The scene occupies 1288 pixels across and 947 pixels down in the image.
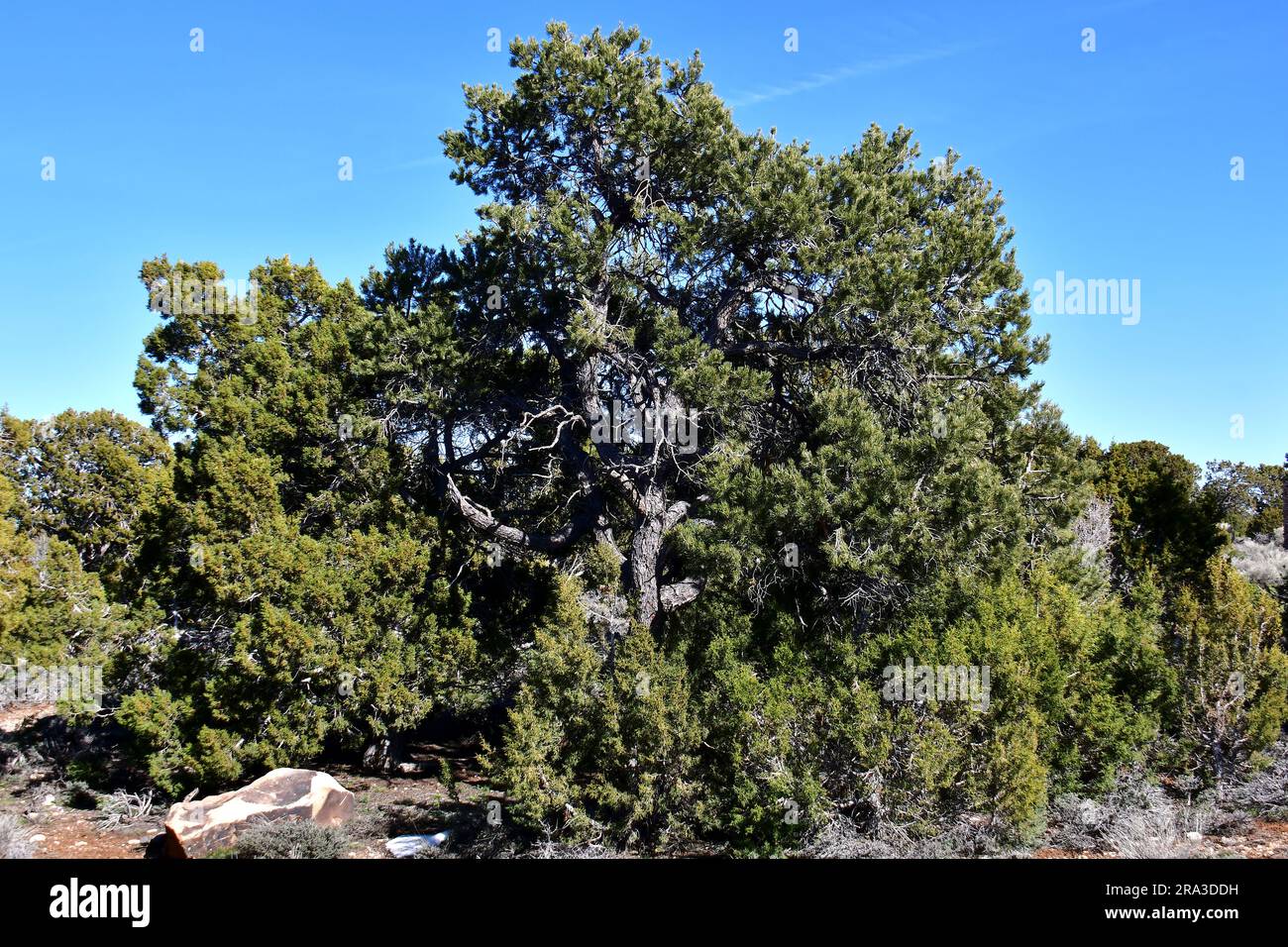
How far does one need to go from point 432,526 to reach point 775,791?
6.89 meters

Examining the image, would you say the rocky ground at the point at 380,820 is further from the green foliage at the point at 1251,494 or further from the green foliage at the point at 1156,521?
the green foliage at the point at 1251,494

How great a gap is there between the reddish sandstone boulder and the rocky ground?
393 mm

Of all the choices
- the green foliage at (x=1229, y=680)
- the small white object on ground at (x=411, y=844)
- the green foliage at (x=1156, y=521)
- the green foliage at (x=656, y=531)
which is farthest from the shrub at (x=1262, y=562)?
the small white object on ground at (x=411, y=844)

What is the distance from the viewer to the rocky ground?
9188mm

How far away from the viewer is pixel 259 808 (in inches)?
433

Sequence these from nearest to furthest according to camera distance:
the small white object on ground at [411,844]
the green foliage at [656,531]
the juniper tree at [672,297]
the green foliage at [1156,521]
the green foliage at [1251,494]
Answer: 1. the green foliage at [656,531]
2. the small white object on ground at [411,844]
3. the juniper tree at [672,297]
4. the green foliage at [1156,521]
5. the green foliage at [1251,494]

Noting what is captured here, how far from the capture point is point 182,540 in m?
12.9

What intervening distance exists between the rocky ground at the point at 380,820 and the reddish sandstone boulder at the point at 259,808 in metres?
0.39

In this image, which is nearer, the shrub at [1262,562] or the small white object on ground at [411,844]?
the small white object on ground at [411,844]

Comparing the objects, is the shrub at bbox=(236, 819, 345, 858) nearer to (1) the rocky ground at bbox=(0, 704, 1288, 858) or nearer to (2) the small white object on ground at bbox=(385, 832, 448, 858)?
(1) the rocky ground at bbox=(0, 704, 1288, 858)

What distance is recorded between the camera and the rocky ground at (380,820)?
9.19 metres

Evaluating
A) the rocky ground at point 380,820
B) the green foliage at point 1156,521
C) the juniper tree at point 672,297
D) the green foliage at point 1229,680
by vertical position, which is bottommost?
the rocky ground at point 380,820

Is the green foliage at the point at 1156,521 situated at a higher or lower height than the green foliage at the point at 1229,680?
higher
